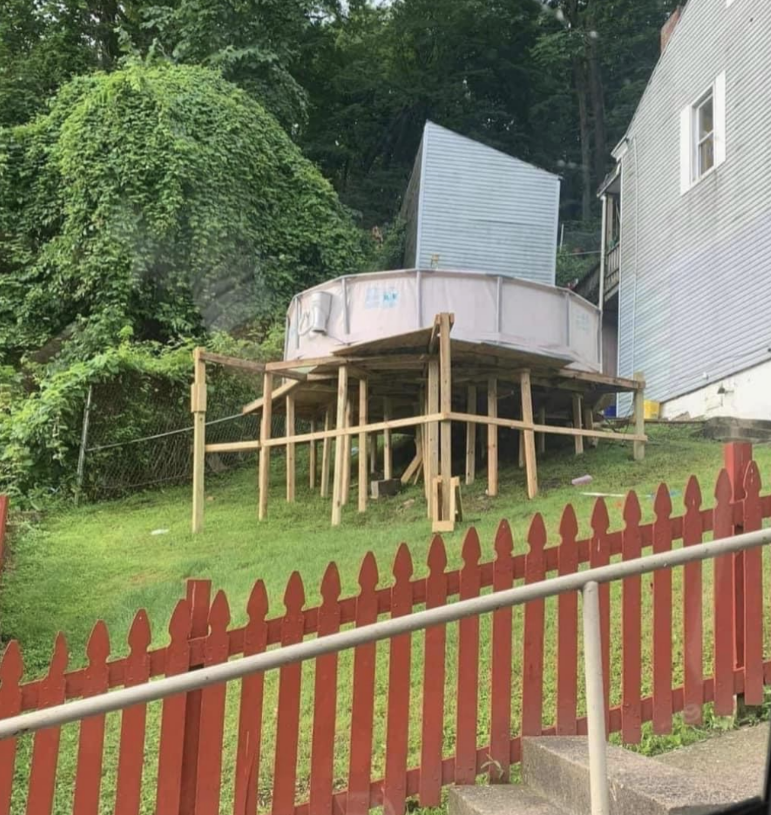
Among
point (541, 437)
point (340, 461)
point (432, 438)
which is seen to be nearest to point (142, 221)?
point (541, 437)

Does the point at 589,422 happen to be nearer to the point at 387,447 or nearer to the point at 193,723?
the point at 387,447

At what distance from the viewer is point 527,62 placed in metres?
34.6

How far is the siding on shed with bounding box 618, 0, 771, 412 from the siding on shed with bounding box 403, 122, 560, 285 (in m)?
2.14

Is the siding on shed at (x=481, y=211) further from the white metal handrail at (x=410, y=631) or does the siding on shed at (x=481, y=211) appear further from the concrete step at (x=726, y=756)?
the white metal handrail at (x=410, y=631)

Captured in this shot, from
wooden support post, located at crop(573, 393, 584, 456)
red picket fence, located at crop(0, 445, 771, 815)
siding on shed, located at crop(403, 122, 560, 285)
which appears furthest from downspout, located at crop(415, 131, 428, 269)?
red picket fence, located at crop(0, 445, 771, 815)

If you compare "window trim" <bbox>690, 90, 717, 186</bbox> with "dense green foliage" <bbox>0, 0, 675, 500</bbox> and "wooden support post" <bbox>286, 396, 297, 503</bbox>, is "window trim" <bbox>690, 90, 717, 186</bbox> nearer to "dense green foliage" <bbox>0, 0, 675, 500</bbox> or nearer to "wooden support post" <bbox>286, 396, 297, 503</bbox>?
"dense green foliage" <bbox>0, 0, 675, 500</bbox>

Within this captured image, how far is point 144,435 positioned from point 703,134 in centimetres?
1229

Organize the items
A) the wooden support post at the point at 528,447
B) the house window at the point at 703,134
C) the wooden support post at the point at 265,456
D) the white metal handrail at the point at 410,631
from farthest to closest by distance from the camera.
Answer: the house window at the point at 703,134 < the wooden support post at the point at 265,456 < the wooden support post at the point at 528,447 < the white metal handrail at the point at 410,631

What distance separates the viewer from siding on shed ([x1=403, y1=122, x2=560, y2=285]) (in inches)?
813

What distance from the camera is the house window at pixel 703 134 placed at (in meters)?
16.2

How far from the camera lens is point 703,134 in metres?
16.6

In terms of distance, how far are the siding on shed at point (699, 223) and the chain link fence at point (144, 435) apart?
29.1 ft

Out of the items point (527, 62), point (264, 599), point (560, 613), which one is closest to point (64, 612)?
point (264, 599)

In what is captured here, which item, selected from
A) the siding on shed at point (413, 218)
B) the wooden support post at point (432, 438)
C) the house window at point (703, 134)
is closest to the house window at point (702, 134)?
the house window at point (703, 134)
